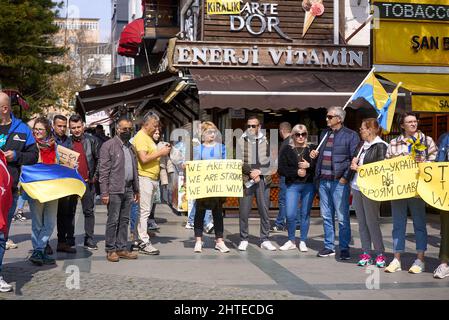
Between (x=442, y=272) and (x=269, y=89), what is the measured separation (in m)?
6.15

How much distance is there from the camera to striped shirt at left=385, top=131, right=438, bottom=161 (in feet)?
24.3

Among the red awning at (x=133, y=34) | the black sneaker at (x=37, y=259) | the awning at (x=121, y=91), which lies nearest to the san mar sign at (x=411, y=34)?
the awning at (x=121, y=91)

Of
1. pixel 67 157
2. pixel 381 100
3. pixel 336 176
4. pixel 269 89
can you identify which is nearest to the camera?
pixel 336 176

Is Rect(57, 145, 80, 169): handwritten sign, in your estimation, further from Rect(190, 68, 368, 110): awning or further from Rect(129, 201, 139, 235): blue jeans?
Rect(190, 68, 368, 110): awning

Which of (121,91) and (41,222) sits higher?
(121,91)

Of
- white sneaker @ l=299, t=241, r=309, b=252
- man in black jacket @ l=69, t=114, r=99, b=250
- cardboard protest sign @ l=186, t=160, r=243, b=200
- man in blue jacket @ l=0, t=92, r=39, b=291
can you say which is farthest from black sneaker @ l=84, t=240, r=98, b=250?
white sneaker @ l=299, t=241, r=309, b=252

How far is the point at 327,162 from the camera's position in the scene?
8.52 metres

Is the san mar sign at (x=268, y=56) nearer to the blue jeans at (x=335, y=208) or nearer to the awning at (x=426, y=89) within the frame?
the awning at (x=426, y=89)

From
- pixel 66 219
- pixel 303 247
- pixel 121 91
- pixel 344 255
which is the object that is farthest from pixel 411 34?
pixel 66 219

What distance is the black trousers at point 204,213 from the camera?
8984 mm

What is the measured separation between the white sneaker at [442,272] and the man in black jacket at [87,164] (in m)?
4.75

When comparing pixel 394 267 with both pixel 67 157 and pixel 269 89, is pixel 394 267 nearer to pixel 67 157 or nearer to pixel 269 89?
pixel 67 157

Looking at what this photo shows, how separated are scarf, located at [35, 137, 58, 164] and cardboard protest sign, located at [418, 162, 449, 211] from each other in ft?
15.0
